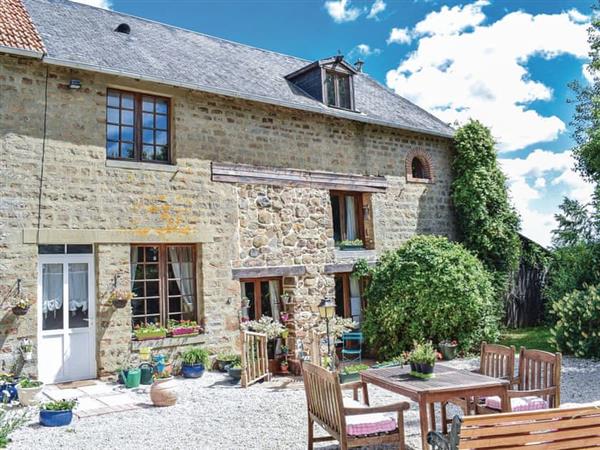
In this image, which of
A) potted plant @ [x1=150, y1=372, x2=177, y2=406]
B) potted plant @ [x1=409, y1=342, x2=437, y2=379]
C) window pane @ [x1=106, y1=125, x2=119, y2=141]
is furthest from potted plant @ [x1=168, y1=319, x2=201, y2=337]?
potted plant @ [x1=409, y1=342, x2=437, y2=379]

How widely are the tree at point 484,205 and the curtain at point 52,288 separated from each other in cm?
977

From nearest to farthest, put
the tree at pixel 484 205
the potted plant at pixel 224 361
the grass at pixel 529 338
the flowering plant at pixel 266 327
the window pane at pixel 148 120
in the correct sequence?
the potted plant at pixel 224 361
the window pane at pixel 148 120
the flowering plant at pixel 266 327
the grass at pixel 529 338
the tree at pixel 484 205

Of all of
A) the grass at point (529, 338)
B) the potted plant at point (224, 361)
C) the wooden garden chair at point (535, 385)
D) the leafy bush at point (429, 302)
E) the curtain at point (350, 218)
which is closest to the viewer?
the wooden garden chair at point (535, 385)

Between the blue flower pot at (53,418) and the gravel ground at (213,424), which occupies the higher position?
the blue flower pot at (53,418)

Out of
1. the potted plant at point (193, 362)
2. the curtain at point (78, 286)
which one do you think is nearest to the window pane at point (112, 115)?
the curtain at point (78, 286)

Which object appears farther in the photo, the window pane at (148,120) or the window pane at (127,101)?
the window pane at (148,120)

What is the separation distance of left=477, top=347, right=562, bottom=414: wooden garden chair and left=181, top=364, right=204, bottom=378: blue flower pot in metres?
5.52

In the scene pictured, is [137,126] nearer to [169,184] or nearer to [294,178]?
[169,184]

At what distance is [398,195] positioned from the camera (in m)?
13.6

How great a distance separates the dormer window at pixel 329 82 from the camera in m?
12.8

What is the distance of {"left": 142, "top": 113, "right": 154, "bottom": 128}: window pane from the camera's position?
10133 millimetres

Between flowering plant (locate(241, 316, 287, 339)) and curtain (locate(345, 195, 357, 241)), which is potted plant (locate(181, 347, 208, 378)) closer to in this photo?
flowering plant (locate(241, 316, 287, 339))

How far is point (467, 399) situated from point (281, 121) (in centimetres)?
788

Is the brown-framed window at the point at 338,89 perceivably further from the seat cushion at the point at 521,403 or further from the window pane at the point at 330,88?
the seat cushion at the point at 521,403
